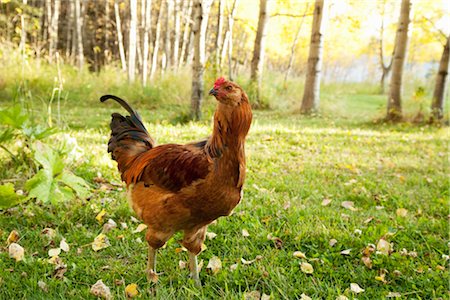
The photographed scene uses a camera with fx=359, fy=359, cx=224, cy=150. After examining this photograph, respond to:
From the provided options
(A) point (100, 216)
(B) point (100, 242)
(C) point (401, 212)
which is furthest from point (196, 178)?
(C) point (401, 212)

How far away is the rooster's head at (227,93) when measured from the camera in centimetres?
203

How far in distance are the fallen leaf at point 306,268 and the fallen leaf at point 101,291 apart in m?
1.41

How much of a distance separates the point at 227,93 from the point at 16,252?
2076mm

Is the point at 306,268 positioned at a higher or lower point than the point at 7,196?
lower

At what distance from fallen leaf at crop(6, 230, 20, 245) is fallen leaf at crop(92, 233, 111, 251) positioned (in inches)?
26.0

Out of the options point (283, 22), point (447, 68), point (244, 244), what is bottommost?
point (244, 244)

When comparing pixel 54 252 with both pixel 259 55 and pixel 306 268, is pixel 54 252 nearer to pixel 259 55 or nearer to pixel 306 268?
pixel 306 268

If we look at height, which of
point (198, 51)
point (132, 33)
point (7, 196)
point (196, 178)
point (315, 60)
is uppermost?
point (132, 33)

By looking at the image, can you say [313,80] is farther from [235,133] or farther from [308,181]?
[235,133]

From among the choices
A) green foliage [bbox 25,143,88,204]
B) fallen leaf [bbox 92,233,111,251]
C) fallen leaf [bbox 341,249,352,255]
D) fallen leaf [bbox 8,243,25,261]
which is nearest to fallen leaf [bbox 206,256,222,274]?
fallen leaf [bbox 92,233,111,251]

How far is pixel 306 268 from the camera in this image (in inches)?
108

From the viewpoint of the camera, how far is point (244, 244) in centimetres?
314

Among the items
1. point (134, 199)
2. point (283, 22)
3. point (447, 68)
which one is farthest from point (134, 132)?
point (283, 22)

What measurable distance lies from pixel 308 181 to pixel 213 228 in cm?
190
